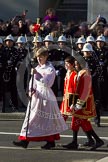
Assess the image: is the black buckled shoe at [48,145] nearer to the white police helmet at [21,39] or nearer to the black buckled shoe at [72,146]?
the black buckled shoe at [72,146]

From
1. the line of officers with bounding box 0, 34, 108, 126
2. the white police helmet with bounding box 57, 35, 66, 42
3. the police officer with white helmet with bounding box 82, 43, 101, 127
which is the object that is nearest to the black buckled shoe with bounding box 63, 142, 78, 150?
the police officer with white helmet with bounding box 82, 43, 101, 127

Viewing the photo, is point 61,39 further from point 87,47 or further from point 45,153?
point 45,153

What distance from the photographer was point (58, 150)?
1211 centimetres

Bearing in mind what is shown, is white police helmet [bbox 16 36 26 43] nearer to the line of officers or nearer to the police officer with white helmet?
the line of officers

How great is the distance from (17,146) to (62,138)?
4.59 ft

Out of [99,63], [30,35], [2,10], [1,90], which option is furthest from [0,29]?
[2,10]

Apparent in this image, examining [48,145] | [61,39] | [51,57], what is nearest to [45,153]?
[48,145]

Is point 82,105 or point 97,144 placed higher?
point 82,105

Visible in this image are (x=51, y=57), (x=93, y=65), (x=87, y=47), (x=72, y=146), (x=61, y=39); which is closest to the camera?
(x=72, y=146)

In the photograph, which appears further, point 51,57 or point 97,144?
point 51,57

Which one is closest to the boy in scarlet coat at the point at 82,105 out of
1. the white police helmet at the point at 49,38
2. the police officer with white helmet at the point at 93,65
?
the police officer with white helmet at the point at 93,65

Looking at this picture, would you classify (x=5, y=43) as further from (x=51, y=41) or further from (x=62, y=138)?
(x=62, y=138)

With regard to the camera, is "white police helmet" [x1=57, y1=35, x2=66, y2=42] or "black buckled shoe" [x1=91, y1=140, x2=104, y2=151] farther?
"white police helmet" [x1=57, y1=35, x2=66, y2=42]

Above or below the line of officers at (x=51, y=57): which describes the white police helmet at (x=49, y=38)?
above
